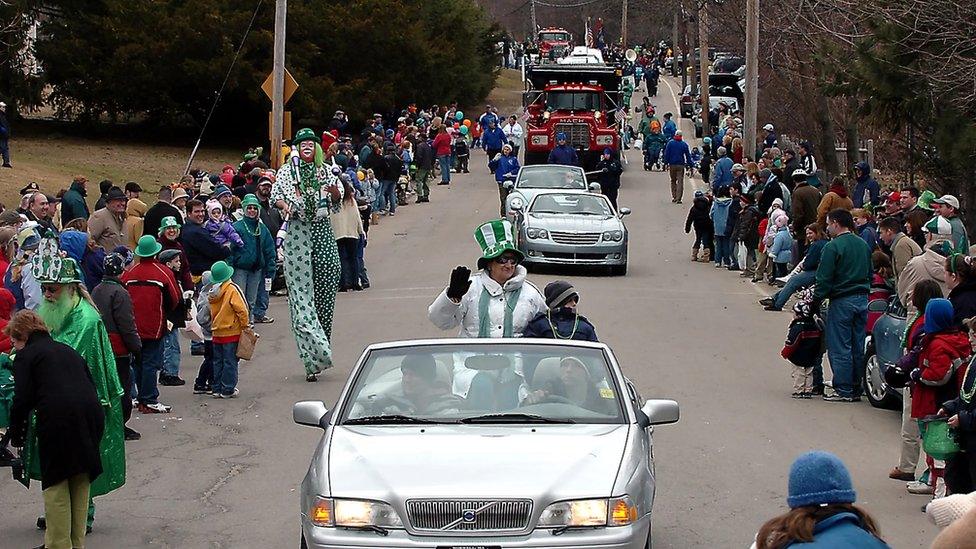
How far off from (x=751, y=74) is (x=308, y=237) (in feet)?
69.6

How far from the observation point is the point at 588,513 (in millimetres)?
7219

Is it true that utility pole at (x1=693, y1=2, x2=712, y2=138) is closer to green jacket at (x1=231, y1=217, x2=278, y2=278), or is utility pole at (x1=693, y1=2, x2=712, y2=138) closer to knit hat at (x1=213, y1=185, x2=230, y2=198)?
knit hat at (x1=213, y1=185, x2=230, y2=198)

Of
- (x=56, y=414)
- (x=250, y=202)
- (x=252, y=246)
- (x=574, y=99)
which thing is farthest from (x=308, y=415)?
(x=574, y=99)

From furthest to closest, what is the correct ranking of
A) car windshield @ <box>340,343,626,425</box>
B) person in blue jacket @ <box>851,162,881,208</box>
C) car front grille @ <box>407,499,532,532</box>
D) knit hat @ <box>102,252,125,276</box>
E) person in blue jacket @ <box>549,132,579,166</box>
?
person in blue jacket @ <box>549,132,579,166</box>, person in blue jacket @ <box>851,162,881,208</box>, knit hat @ <box>102,252,125,276</box>, car windshield @ <box>340,343,626,425</box>, car front grille @ <box>407,499,532,532</box>

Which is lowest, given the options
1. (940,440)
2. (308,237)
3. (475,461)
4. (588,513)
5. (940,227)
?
(940,440)

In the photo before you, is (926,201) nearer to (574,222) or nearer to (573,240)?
(573,240)

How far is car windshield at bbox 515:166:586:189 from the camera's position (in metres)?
30.2

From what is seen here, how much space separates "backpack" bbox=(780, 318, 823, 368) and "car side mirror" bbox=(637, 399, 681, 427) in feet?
20.2

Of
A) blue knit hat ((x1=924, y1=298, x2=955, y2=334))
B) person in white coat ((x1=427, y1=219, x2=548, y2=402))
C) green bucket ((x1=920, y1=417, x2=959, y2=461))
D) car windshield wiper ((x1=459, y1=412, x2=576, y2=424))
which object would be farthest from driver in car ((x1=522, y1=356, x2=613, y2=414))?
blue knit hat ((x1=924, y1=298, x2=955, y2=334))

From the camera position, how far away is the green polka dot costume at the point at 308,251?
591 inches

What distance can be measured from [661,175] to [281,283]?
86.2ft

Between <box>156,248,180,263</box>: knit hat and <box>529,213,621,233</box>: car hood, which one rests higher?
<box>156,248,180,263</box>: knit hat

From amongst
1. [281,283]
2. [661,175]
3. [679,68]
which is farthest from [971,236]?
[679,68]

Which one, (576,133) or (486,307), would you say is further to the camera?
(576,133)
